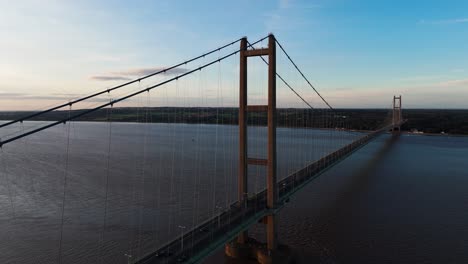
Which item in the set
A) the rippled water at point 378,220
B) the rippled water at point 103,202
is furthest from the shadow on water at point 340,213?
the rippled water at point 103,202

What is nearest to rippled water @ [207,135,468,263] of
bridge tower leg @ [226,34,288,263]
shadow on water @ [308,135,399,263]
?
shadow on water @ [308,135,399,263]

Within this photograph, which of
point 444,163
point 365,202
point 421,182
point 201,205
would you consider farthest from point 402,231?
point 444,163

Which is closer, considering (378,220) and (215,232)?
(215,232)

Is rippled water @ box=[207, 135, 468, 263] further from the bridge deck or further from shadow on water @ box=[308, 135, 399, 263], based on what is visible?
the bridge deck

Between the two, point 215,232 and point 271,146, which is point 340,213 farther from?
point 215,232

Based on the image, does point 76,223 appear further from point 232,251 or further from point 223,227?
point 223,227

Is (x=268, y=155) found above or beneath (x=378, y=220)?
above

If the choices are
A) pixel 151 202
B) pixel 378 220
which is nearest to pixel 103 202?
pixel 151 202

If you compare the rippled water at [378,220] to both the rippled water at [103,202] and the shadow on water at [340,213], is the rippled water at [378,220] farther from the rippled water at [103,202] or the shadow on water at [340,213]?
the rippled water at [103,202]

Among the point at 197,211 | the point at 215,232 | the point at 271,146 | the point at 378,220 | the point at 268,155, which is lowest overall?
the point at 378,220

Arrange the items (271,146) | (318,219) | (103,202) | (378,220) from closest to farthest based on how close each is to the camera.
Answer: (271,146), (318,219), (378,220), (103,202)

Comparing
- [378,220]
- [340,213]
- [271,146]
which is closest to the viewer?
[271,146]
